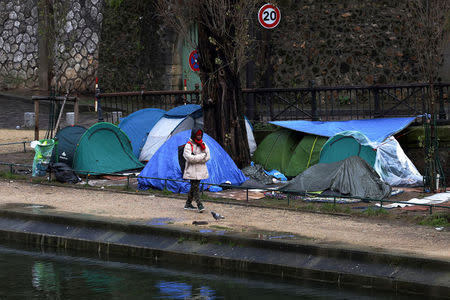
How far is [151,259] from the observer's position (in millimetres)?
11602

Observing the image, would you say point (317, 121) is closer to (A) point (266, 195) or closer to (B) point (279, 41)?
(A) point (266, 195)

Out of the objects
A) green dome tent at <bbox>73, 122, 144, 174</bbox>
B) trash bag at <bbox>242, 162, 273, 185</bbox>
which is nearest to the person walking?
trash bag at <bbox>242, 162, 273, 185</bbox>

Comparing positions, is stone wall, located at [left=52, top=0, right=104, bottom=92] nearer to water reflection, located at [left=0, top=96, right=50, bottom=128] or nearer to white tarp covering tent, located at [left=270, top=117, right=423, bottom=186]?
water reflection, located at [left=0, top=96, right=50, bottom=128]

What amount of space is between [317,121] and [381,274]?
1016 centimetres

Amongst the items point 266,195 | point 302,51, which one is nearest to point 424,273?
A: point 266,195

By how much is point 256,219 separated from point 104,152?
22.6 feet

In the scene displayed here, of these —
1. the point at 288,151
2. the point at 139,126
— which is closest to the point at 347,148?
the point at 288,151

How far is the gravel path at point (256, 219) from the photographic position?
1120 centimetres

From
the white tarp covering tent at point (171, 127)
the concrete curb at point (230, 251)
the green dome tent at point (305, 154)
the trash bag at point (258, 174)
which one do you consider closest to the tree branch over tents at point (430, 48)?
the green dome tent at point (305, 154)

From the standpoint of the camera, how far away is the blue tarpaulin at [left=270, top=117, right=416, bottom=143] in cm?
1836

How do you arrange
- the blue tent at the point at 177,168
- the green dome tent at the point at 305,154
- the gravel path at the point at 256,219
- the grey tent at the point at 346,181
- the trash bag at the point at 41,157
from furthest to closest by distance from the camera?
the green dome tent at the point at 305,154 < the trash bag at the point at 41,157 < the blue tent at the point at 177,168 < the grey tent at the point at 346,181 < the gravel path at the point at 256,219

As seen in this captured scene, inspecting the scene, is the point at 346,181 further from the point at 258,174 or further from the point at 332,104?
the point at 332,104

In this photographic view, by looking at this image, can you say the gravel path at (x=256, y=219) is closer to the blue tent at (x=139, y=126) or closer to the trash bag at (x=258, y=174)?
the trash bag at (x=258, y=174)

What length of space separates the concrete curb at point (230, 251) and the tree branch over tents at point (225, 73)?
6087 millimetres
